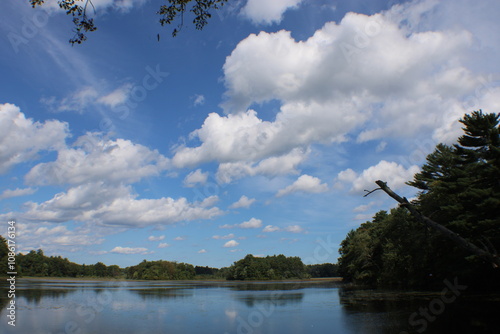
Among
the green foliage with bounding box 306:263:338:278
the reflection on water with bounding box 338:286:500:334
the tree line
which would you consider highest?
the tree line

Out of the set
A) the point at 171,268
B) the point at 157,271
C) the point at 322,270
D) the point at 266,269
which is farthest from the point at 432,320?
the point at 322,270

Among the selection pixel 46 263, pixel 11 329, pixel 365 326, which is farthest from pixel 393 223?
pixel 46 263

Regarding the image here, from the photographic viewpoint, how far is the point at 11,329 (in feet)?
54.3

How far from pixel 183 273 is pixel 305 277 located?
54.0 meters

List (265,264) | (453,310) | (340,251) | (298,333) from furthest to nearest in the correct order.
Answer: (265,264), (340,251), (453,310), (298,333)

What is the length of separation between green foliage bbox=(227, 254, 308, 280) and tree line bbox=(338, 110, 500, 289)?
89.1m

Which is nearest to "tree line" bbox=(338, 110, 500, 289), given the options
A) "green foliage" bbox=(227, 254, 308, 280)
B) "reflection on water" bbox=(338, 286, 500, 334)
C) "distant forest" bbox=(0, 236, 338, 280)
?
"reflection on water" bbox=(338, 286, 500, 334)

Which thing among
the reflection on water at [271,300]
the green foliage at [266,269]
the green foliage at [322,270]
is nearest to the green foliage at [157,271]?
the green foliage at [266,269]

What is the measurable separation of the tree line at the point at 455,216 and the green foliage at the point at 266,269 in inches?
3508

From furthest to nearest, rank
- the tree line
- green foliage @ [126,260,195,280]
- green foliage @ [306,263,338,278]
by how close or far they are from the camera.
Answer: green foliage @ [306,263,338,278] → green foliage @ [126,260,195,280] → the tree line

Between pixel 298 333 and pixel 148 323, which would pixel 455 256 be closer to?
pixel 298 333

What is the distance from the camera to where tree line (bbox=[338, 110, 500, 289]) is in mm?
25656

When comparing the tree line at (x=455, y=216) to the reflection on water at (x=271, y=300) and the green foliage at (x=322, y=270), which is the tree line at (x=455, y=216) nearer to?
the reflection on water at (x=271, y=300)

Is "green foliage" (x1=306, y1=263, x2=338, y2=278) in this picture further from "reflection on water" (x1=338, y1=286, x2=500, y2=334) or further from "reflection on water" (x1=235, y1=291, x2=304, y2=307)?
"reflection on water" (x1=338, y1=286, x2=500, y2=334)
